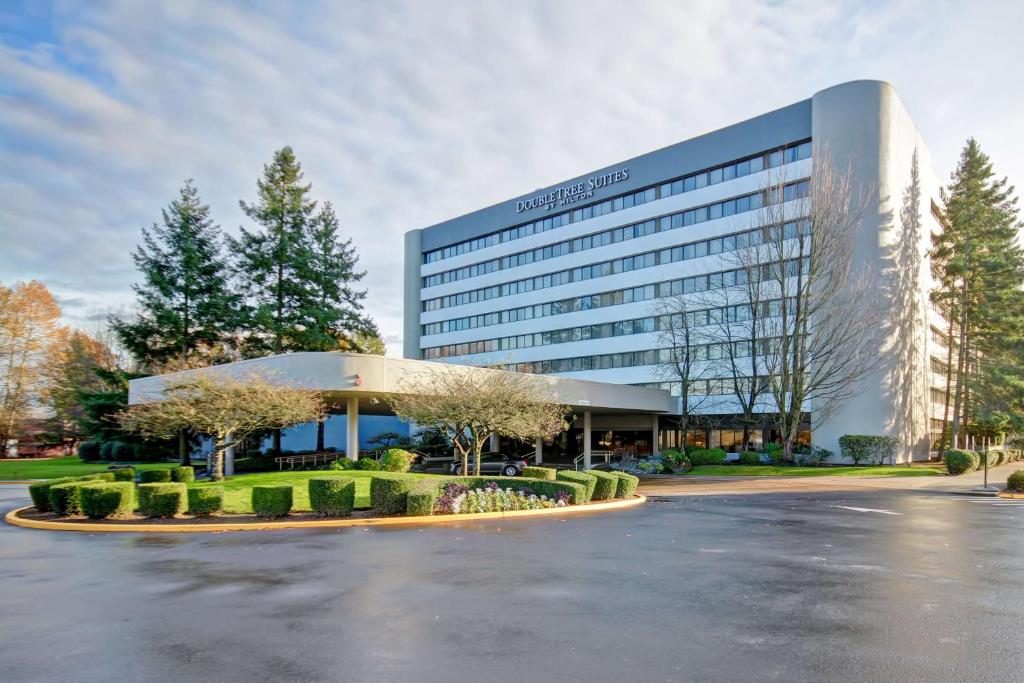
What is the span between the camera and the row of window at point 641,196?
44188mm

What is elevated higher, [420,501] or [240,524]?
[420,501]

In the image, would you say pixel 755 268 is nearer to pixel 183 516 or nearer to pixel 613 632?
pixel 183 516

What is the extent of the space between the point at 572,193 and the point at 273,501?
4540cm

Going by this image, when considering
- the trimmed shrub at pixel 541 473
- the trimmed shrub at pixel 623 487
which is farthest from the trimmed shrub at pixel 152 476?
the trimmed shrub at pixel 623 487

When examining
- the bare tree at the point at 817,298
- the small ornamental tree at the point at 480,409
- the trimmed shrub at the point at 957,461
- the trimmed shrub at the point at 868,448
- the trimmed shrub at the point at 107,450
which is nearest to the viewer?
the small ornamental tree at the point at 480,409

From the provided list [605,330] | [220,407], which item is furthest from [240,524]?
[605,330]

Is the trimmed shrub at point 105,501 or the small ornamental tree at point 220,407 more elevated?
the small ornamental tree at point 220,407

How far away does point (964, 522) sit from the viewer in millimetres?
15953

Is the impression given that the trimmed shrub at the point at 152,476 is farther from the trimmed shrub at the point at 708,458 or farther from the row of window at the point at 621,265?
the row of window at the point at 621,265

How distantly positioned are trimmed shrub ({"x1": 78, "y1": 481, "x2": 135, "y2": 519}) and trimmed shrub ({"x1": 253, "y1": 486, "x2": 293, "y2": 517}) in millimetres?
3231

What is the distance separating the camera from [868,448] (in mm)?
38250

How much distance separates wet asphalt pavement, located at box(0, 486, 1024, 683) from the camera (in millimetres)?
5984

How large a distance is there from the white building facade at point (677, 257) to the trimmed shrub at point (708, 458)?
573 centimetres

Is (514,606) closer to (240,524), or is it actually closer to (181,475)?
(240,524)
